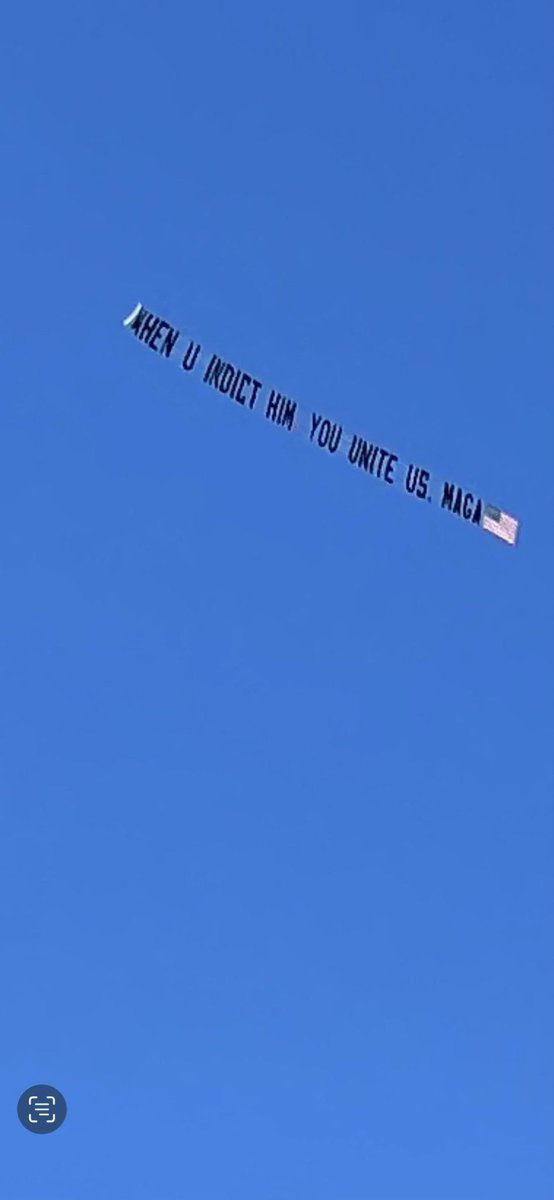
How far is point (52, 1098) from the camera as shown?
141ft

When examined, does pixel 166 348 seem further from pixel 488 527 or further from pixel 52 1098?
pixel 52 1098

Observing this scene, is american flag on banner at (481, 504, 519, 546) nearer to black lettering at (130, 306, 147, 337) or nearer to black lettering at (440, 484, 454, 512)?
black lettering at (440, 484, 454, 512)

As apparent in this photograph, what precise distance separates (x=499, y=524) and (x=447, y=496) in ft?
4.89

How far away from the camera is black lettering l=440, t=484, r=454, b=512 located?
48.2 meters

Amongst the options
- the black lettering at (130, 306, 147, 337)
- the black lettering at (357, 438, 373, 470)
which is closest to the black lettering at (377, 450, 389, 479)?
the black lettering at (357, 438, 373, 470)

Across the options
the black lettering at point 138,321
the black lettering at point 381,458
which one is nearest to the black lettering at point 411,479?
the black lettering at point 381,458

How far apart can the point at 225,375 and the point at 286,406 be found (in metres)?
1.82

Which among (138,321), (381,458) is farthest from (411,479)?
(138,321)

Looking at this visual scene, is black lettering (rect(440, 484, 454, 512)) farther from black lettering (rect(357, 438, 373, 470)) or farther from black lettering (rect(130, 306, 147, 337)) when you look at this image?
black lettering (rect(130, 306, 147, 337))

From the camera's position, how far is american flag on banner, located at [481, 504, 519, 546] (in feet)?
159

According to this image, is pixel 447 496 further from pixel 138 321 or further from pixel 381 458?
pixel 138 321

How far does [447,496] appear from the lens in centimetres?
4834

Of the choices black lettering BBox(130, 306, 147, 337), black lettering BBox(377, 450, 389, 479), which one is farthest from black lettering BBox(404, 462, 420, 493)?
black lettering BBox(130, 306, 147, 337)

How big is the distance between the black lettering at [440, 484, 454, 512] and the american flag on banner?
0.91 m
